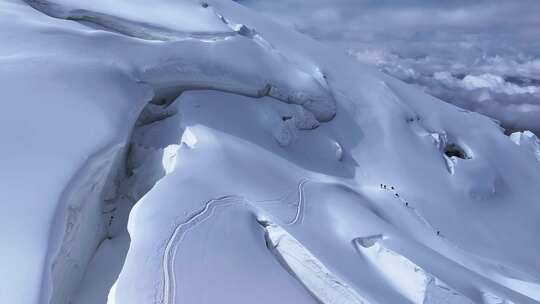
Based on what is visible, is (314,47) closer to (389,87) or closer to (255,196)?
(389,87)

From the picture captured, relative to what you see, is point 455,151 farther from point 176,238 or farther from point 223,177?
point 176,238

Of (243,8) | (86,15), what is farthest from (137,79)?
(243,8)

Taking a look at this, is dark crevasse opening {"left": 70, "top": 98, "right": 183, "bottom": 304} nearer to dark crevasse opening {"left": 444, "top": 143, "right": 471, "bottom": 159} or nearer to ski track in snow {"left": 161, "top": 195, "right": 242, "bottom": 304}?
ski track in snow {"left": 161, "top": 195, "right": 242, "bottom": 304}

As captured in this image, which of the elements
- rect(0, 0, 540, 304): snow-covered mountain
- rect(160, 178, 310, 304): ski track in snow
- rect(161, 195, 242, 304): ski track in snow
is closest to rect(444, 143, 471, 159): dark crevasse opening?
rect(0, 0, 540, 304): snow-covered mountain

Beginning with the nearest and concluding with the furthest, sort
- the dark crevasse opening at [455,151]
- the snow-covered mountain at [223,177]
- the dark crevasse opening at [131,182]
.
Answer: the snow-covered mountain at [223,177] < the dark crevasse opening at [131,182] < the dark crevasse opening at [455,151]

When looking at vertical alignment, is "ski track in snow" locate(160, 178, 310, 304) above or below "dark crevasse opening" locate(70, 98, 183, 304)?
above

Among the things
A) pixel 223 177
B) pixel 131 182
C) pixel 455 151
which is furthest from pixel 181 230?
pixel 455 151

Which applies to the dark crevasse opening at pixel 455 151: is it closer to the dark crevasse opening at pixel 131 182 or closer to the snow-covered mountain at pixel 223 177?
the snow-covered mountain at pixel 223 177

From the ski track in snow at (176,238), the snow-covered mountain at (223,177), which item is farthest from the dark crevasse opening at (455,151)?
the ski track in snow at (176,238)
